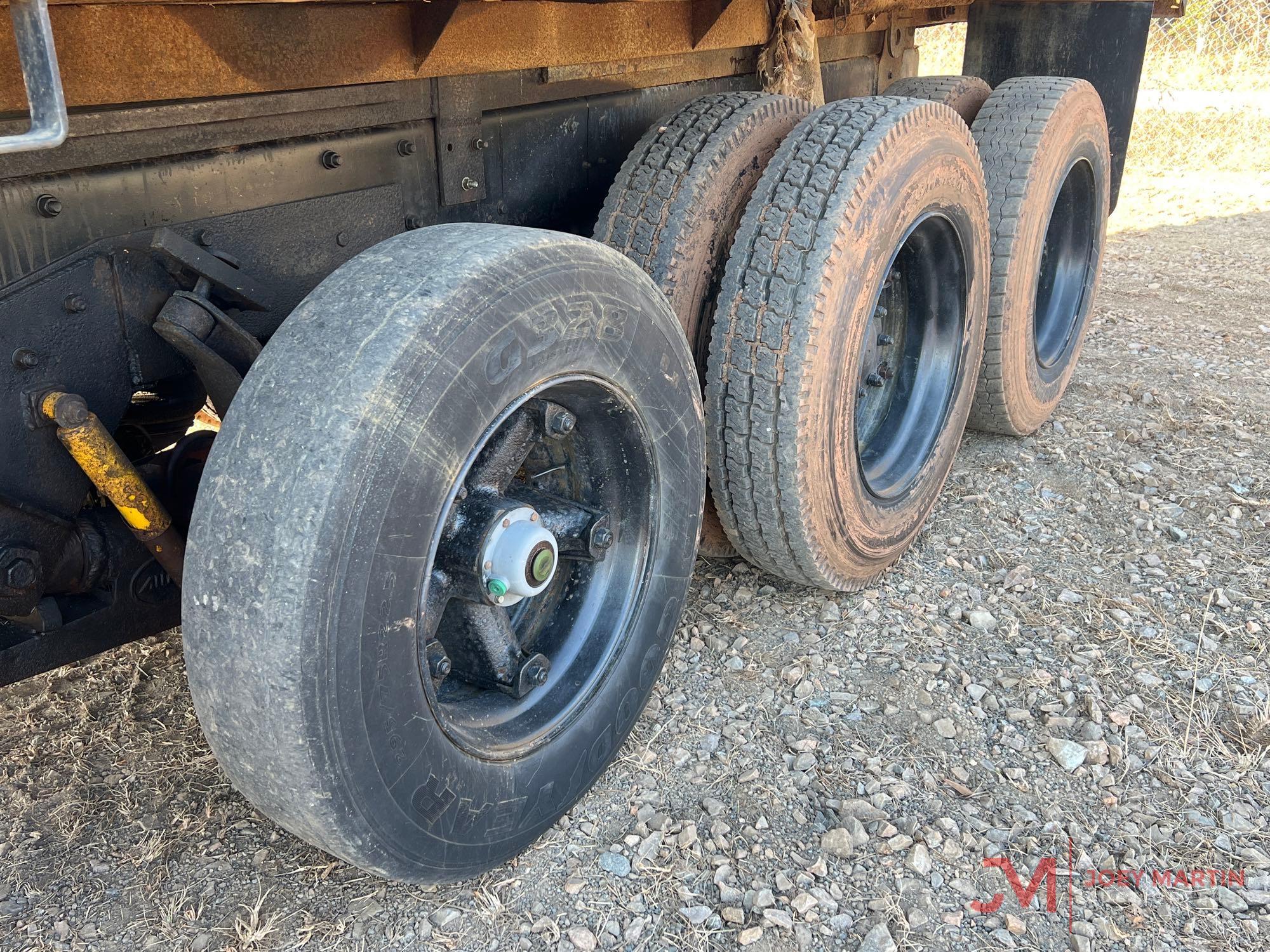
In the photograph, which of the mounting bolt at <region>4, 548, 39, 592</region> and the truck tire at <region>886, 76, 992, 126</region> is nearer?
the mounting bolt at <region>4, 548, 39, 592</region>

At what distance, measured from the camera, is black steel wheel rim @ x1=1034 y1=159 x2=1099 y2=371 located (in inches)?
167

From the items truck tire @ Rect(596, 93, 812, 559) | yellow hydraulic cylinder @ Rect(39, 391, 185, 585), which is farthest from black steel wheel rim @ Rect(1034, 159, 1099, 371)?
yellow hydraulic cylinder @ Rect(39, 391, 185, 585)

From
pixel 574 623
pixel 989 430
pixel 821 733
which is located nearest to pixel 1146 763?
pixel 821 733

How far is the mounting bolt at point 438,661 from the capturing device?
76.1 inches

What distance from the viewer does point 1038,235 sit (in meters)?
3.62

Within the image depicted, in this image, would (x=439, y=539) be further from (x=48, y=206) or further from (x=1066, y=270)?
(x=1066, y=270)

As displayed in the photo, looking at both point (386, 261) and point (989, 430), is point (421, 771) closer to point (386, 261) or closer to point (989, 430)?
point (386, 261)

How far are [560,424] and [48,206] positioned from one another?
874mm

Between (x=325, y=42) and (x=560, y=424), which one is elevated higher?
(x=325, y=42)

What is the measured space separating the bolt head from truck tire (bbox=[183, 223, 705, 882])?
37cm

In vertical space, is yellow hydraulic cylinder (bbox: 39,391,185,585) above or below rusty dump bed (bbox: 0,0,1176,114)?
below

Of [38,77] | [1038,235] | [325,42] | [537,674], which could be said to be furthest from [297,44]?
[1038,235]

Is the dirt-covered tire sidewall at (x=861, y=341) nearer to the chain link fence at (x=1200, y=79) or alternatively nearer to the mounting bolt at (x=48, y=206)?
the mounting bolt at (x=48, y=206)

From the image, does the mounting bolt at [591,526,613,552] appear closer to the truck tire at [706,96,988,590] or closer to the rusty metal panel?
the truck tire at [706,96,988,590]
